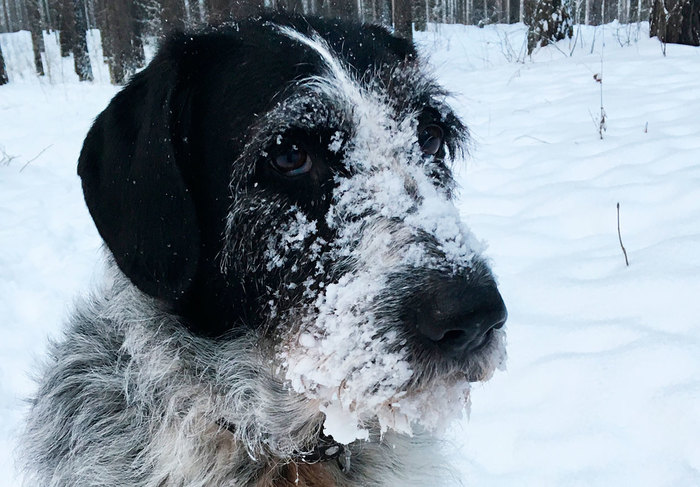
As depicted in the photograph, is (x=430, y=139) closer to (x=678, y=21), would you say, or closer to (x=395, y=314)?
(x=395, y=314)

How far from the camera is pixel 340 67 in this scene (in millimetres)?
1986

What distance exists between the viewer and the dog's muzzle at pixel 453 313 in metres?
1.44

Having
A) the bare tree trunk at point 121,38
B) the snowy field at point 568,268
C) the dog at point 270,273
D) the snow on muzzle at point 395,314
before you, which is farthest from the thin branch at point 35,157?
the bare tree trunk at point 121,38

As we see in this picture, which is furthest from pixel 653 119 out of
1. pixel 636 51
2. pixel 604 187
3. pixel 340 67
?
pixel 340 67

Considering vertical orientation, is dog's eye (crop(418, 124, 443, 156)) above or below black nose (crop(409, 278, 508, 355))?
above

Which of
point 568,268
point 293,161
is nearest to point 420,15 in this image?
point 568,268

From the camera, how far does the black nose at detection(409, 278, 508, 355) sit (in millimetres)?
1435

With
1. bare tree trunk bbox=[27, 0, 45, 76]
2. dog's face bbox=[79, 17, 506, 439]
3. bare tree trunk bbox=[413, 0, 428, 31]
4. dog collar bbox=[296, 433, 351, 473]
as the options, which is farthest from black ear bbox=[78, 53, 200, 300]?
bare tree trunk bbox=[413, 0, 428, 31]

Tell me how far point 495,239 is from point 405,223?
2.66 metres

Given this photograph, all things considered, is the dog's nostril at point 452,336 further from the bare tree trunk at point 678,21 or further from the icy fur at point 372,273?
the bare tree trunk at point 678,21

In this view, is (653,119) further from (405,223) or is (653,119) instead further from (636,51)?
(405,223)

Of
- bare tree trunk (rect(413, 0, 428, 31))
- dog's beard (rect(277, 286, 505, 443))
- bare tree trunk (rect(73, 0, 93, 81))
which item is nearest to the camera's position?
dog's beard (rect(277, 286, 505, 443))

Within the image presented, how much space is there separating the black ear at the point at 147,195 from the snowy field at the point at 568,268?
0.93 metres

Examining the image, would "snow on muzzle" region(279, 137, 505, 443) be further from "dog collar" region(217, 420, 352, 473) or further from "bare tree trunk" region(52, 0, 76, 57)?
"bare tree trunk" region(52, 0, 76, 57)
